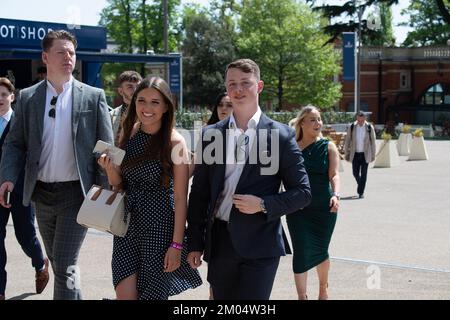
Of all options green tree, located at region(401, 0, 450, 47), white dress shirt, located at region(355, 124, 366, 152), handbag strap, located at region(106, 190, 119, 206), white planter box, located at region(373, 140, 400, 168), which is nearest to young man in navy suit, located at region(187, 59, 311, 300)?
handbag strap, located at region(106, 190, 119, 206)

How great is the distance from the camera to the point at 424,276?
8.13 m

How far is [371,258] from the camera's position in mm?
9203

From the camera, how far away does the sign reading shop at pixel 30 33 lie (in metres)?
A: 21.6

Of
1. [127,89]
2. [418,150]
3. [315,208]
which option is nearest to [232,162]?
[315,208]

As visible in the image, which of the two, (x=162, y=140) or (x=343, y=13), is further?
(x=343, y=13)

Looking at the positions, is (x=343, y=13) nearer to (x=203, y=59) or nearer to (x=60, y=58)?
(x=203, y=59)

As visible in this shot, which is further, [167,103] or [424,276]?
[424,276]

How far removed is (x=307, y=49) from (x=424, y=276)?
4611 cm

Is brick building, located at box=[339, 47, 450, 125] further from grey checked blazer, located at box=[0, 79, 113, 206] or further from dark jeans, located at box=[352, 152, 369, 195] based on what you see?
grey checked blazer, located at box=[0, 79, 113, 206]

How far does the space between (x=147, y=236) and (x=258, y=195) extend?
0.74 m

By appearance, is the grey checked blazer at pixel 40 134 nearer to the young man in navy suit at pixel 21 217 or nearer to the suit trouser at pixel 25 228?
the young man in navy suit at pixel 21 217

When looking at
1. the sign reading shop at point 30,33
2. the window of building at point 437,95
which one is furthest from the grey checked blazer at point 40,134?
the window of building at point 437,95
